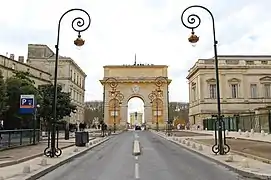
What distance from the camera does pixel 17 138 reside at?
80.5 ft

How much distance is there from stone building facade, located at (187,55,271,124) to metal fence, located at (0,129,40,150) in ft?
178

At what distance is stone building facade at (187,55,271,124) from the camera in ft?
256

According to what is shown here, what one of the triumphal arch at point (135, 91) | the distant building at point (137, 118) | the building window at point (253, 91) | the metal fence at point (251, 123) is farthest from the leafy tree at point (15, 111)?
the distant building at point (137, 118)

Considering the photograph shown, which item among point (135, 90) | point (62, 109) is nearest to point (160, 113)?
point (135, 90)

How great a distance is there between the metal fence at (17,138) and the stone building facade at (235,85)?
5417 cm

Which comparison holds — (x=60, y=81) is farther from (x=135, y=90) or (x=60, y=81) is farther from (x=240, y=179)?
(x=240, y=179)

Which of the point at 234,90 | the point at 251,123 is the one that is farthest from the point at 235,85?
the point at 251,123

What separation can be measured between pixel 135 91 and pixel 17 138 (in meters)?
68.1

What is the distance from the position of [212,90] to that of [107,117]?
90.5 ft

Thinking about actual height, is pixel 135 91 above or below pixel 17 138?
above

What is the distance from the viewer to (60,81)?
87.3 metres

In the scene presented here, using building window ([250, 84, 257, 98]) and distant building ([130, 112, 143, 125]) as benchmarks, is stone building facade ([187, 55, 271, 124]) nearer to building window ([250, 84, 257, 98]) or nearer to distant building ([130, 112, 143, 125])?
building window ([250, 84, 257, 98])

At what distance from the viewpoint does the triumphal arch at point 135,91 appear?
9050cm

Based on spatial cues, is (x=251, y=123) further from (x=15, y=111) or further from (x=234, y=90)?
(x=234, y=90)
